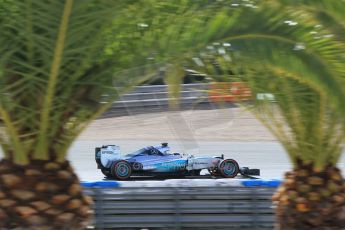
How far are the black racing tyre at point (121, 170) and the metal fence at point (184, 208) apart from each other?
6436 mm

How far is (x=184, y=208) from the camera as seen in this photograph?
9328mm

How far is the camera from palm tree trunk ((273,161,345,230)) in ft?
20.4

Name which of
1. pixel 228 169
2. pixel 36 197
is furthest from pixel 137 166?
pixel 36 197

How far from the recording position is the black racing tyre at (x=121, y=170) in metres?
15.8

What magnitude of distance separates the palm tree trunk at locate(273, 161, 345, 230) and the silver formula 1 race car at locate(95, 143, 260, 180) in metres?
9.21

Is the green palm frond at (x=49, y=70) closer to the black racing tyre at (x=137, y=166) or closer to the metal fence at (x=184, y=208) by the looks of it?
the metal fence at (x=184, y=208)

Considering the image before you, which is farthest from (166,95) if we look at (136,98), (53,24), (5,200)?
(5,200)

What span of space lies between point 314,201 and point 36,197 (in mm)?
2542

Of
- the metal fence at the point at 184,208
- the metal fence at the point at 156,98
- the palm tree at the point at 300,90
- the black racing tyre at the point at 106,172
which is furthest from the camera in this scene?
the black racing tyre at the point at 106,172

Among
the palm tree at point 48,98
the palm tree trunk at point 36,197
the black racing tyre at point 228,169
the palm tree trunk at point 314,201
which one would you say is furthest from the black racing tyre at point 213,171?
the palm tree trunk at point 36,197

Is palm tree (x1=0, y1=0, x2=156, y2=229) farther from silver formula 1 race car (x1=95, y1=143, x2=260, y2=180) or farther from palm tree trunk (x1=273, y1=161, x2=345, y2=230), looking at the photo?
silver formula 1 race car (x1=95, y1=143, x2=260, y2=180)

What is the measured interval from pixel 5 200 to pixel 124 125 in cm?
1852

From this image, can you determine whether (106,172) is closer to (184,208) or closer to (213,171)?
(213,171)

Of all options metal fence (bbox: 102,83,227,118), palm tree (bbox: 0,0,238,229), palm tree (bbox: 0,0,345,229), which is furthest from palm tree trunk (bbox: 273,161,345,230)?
palm tree (bbox: 0,0,238,229)
